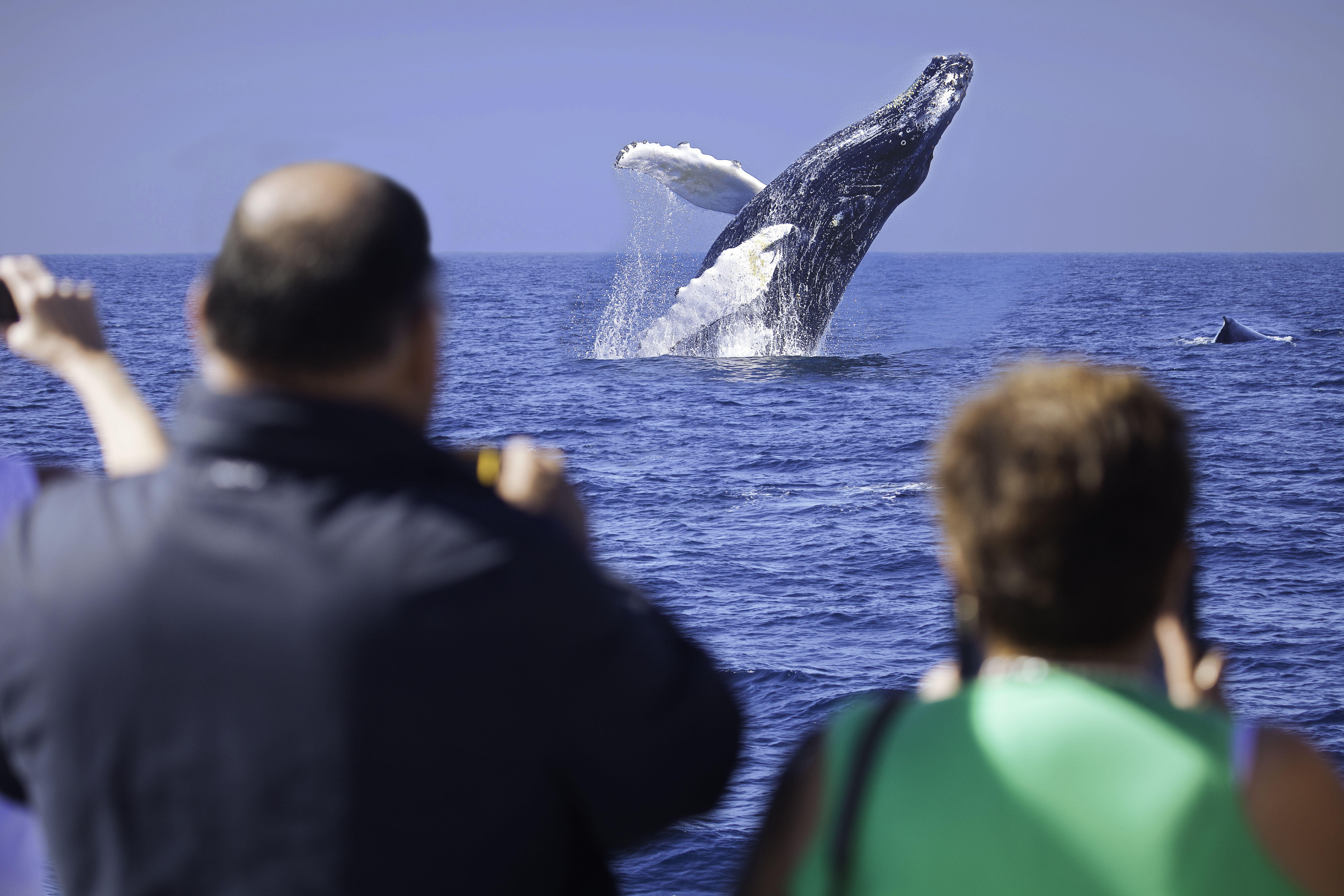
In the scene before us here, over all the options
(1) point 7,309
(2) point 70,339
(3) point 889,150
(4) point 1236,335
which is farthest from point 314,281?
(4) point 1236,335

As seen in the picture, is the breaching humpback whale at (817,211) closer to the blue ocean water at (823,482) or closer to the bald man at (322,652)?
the blue ocean water at (823,482)

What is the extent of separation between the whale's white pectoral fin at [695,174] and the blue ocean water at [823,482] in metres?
3.87

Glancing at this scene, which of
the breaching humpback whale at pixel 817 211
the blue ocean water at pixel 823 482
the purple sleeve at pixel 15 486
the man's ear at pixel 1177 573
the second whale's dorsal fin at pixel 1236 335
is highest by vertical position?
the breaching humpback whale at pixel 817 211

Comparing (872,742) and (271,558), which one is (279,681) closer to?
(271,558)

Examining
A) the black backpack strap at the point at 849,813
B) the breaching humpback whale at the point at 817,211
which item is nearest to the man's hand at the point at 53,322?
the black backpack strap at the point at 849,813

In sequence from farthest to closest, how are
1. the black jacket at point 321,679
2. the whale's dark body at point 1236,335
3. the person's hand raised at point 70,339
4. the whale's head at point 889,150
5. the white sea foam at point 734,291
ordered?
1. the whale's dark body at point 1236,335
2. the white sea foam at point 734,291
3. the whale's head at point 889,150
4. the person's hand raised at point 70,339
5. the black jacket at point 321,679

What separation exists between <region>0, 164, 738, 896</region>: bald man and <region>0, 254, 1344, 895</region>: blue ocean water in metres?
2.16

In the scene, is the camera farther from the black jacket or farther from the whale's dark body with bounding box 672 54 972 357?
the whale's dark body with bounding box 672 54 972 357

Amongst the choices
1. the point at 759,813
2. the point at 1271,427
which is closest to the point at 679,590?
the point at 759,813

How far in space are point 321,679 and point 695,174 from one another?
58.3ft

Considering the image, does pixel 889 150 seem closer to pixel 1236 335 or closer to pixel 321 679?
pixel 321 679

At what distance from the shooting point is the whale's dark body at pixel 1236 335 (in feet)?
117

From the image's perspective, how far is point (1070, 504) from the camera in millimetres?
1156

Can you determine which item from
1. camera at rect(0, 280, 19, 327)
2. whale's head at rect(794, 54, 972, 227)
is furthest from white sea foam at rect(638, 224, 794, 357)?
camera at rect(0, 280, 19, 327)
